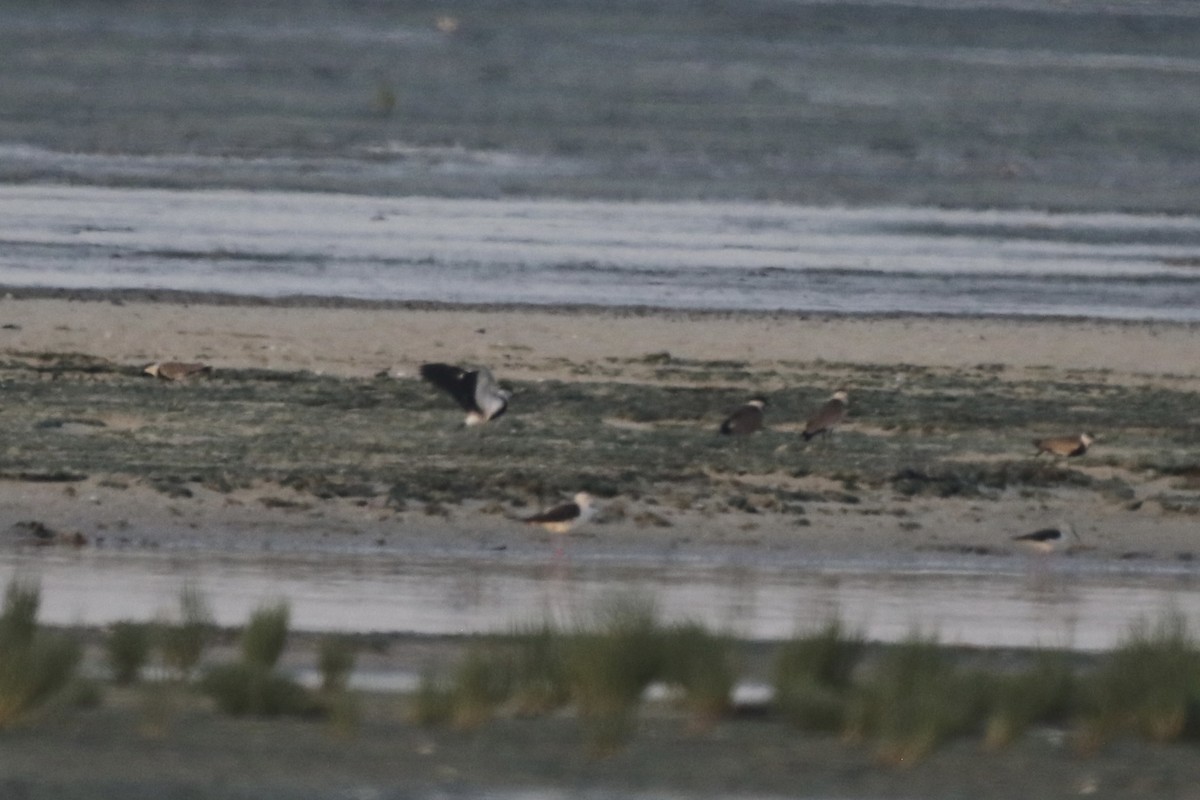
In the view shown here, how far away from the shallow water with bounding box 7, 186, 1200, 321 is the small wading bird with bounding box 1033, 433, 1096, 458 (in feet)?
23.3

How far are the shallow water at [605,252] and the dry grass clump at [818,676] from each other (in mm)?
12774

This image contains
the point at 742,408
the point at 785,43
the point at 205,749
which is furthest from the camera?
the point at 785,43

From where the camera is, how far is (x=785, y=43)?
149ft

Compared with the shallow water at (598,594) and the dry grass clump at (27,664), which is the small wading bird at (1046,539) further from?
the dry grass clump at (27,664)

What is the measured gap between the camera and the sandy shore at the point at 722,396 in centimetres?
A: 1325


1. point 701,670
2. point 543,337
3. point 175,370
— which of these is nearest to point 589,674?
point 701,670

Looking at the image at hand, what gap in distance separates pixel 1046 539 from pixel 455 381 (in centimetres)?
418

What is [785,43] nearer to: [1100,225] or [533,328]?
[1100,225]

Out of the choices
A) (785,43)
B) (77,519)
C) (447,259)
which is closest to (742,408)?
(77,519)

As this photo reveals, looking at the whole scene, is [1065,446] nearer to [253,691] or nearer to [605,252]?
[253,691]

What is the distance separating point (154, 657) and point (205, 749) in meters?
1.38

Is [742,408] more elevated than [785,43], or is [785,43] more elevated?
[785,43]

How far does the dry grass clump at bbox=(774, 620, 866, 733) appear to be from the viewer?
8.66 m

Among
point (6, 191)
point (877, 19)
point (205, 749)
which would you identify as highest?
point (877, 19)
